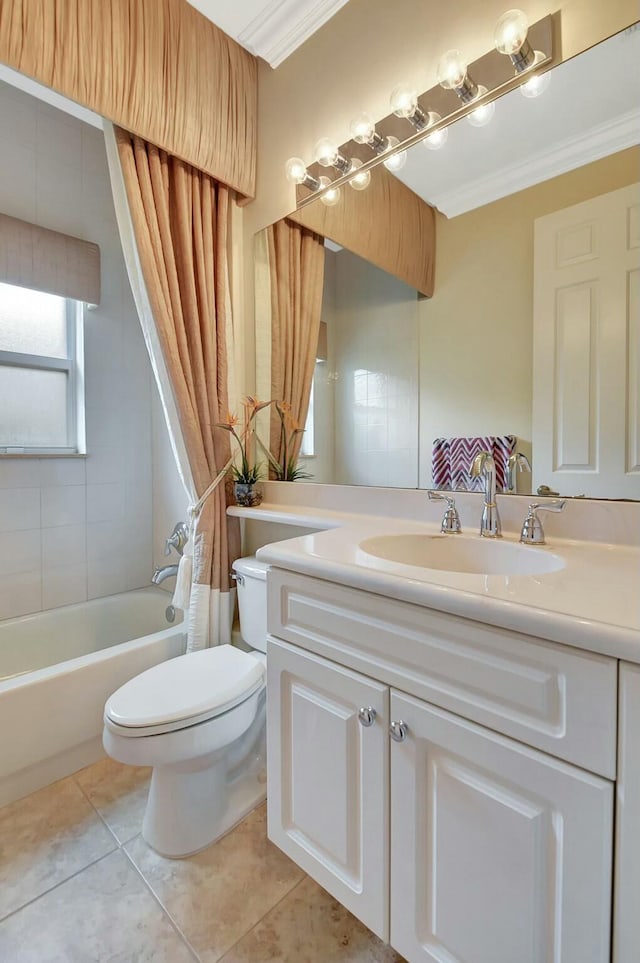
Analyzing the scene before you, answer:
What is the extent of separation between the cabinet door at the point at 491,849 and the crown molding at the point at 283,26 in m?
2.10

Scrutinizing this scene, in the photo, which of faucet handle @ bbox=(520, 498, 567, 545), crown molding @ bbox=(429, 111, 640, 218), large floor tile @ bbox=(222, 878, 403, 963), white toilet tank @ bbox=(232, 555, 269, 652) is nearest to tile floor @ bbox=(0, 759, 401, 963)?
large floor tile @ bbox=(222, 878, 403, 963)

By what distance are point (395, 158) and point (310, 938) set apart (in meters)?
2.09

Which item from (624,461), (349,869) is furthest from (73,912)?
(624,461)

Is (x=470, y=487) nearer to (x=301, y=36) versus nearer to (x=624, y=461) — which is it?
(x=624, y=461)

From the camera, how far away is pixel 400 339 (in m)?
1.38

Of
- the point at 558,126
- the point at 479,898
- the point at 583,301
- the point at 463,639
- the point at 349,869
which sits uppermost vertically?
the point at 558,126

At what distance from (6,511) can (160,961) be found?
66.0 inches

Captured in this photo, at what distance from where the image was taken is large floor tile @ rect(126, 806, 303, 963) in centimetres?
97

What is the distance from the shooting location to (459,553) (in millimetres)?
1067

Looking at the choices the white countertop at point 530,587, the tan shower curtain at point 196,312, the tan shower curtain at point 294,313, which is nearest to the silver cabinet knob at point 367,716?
the white countertop at point 530,587

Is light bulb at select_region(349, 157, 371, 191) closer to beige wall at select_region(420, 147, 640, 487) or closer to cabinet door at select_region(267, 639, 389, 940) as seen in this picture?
beige wall at select_region(420, 147, 640, 487)

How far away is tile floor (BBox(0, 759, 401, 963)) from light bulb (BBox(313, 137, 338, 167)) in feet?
7.03

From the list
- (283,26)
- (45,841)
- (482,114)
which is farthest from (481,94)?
(45,841)

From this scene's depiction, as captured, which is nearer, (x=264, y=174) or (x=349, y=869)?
(x=349, y=869)
